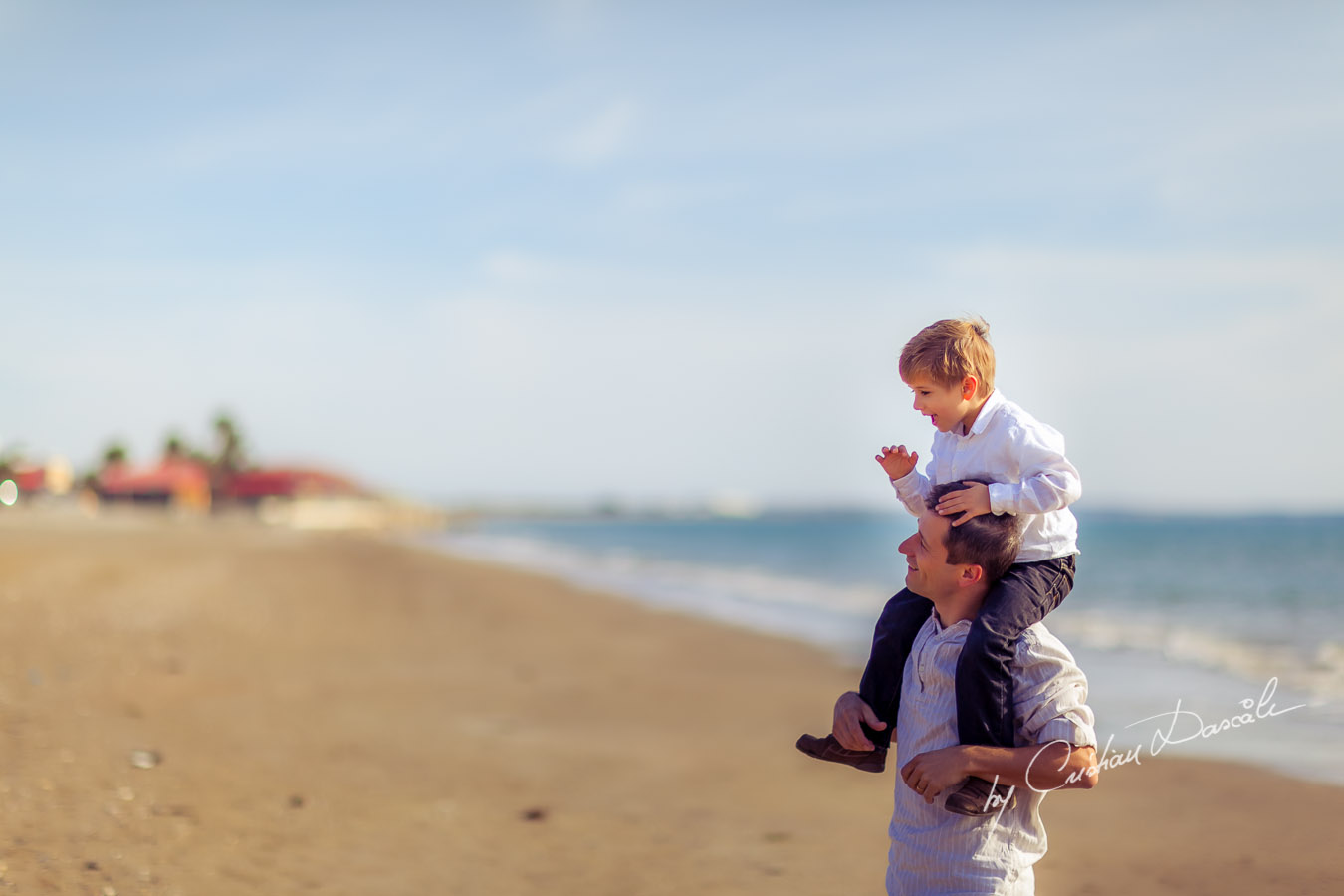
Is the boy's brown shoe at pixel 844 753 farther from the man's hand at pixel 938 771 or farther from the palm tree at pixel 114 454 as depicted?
the palm tree at pixel 114 454

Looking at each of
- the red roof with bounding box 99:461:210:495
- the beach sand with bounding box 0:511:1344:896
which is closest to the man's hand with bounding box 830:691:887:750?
the beach sand with bounding box 0:511:1344:896

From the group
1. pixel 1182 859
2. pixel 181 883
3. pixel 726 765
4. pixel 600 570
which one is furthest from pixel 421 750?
pixel 600 570

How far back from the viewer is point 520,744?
7.27 metres

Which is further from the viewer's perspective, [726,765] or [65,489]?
[65,489]

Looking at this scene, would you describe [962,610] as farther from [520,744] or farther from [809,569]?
[809,569]

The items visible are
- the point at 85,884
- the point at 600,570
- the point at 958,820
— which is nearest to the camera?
the point at 958,820

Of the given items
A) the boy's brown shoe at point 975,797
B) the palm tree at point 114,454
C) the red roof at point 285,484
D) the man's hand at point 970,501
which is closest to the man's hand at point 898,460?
the man's hand at point 970,501

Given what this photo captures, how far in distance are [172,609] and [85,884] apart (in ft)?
32.7

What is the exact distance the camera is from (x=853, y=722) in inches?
84.6

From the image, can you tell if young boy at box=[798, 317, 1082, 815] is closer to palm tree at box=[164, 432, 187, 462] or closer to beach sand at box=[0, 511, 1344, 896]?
beach sand at box=[0, 511, 1344, 896]

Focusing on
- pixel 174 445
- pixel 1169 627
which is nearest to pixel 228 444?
pixel 174 445

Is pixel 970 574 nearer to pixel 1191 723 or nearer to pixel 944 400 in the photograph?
pixel 944 400

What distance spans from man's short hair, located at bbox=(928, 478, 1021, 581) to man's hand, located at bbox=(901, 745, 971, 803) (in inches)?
14.5

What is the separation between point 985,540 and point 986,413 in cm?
26
